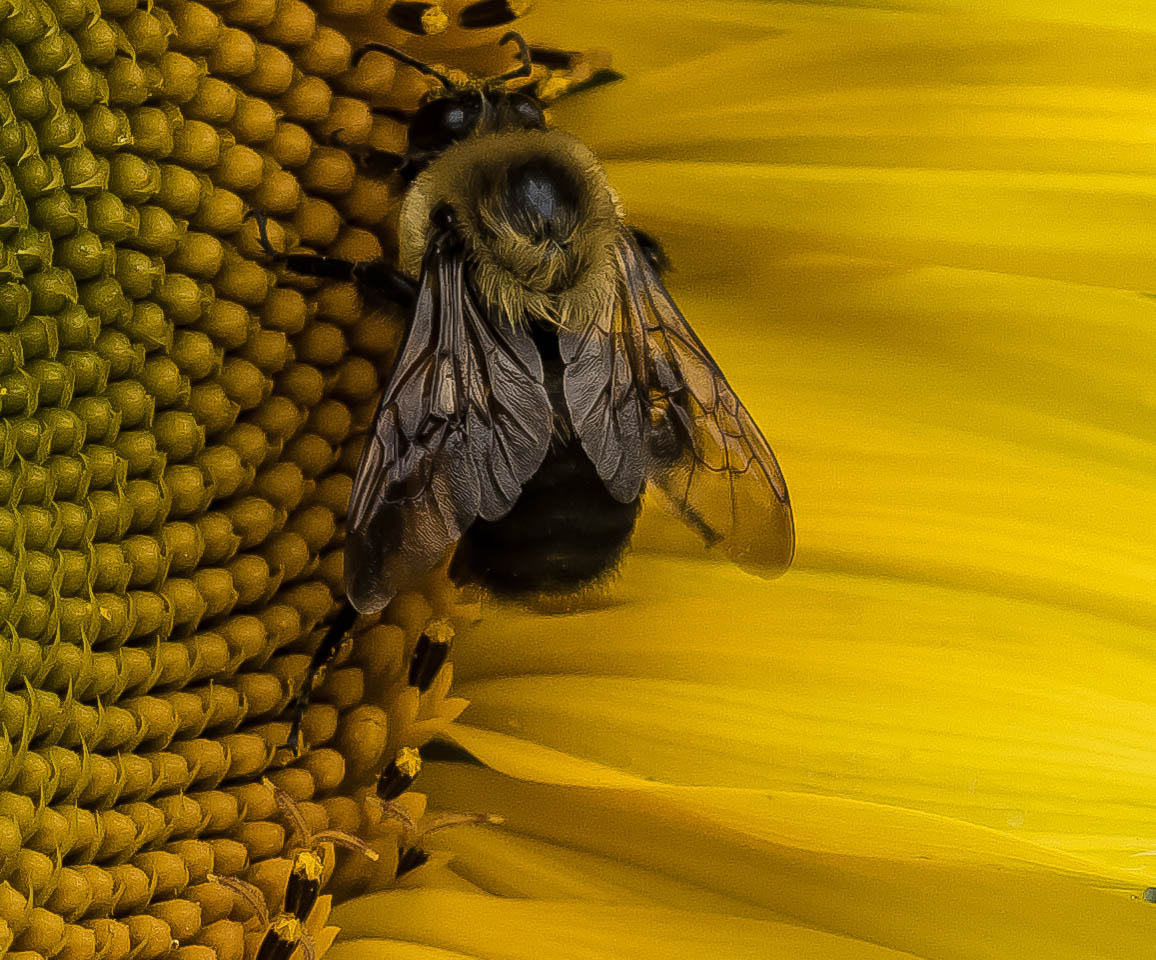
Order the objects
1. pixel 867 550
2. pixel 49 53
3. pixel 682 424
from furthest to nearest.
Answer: pixel 867 550 → pixel 682 424 → pixel 49 53

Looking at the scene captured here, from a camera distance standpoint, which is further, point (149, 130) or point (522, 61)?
point (522, 61)

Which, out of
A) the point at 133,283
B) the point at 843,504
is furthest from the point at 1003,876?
the point at 133,283

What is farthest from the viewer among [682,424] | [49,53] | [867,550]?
[867,550]

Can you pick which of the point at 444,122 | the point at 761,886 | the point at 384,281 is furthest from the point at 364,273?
the point at 761,886

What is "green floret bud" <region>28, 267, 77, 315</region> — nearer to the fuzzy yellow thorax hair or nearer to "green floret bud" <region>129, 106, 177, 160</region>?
"green floret bud" <region>129, 106, 177, 160</region>

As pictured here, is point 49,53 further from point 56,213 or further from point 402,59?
point 402,59

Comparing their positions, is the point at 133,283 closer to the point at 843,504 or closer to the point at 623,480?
the point at 623,480

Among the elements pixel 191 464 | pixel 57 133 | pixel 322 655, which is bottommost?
pixel 322 655
